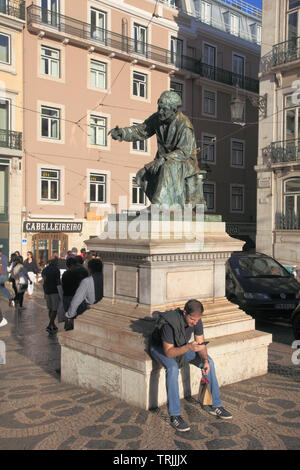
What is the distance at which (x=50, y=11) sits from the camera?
2359 centimetres

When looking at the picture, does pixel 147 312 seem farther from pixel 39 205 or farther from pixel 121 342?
pixel 39 205

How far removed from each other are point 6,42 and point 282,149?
1384 cm

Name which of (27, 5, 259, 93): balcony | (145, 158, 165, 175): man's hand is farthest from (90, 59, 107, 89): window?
(145, 158, 165, 175): man's hand

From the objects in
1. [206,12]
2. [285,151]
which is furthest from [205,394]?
[206,12]

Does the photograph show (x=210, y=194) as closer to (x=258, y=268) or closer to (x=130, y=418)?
(x=258, y=268)

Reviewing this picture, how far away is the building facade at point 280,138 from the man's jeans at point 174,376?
16.1 m

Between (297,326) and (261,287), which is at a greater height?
(261,287)

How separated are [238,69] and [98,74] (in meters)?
11.6

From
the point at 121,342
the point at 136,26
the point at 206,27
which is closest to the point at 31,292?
the point at 121,342

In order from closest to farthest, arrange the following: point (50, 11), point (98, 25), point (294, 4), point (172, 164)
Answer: point (172, 164), point (294, 4), point (50, 11), point (98, 25)

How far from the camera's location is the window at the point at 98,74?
84.3 feet

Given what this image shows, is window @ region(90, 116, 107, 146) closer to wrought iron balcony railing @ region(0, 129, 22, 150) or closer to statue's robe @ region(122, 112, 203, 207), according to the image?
wrought iron balcony railing @ region(0, 129, 22, 150)

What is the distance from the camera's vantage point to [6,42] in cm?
2272

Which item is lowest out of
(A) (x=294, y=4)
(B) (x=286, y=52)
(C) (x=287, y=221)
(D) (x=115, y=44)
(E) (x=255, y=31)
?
(C) (x=287, y=221)
